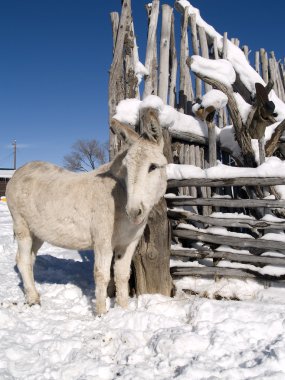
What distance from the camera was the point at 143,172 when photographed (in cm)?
321

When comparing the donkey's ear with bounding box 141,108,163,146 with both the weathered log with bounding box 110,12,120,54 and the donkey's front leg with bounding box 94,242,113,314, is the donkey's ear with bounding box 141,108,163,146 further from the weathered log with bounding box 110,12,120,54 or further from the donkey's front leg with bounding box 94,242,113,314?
the weathered log with bounding box 110,12,120,54

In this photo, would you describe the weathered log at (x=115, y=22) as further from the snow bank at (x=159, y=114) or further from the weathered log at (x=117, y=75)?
the snow bank at (x=159, y=114)

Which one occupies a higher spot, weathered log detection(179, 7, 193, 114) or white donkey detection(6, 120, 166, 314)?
weathered log detection(179, 7, 193, 114)

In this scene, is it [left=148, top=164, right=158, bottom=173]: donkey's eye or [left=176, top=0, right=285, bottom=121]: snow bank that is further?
[left=176, top=0, right=285, bottom=121]: snow bank

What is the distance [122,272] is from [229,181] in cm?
177

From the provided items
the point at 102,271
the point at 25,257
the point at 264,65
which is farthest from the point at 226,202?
the point at 264,65

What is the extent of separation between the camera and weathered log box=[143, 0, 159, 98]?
17.5 feet

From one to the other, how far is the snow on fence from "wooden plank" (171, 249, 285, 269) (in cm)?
1

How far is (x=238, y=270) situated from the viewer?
452 cm

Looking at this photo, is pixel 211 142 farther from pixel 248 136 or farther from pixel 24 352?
pixel 24 352

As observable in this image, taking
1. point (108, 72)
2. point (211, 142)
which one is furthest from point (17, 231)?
point (211, 142)

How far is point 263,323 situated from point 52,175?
3.06 meters

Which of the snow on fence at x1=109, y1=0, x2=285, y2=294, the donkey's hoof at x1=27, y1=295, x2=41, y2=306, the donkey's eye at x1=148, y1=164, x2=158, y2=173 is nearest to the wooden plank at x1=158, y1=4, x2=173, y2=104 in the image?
the snow on fence at x1=109, y1=0, x2=285, y2=294

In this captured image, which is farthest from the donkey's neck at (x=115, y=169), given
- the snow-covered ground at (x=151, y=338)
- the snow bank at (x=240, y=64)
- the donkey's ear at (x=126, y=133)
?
the snow bank at (x=240, y=64)
